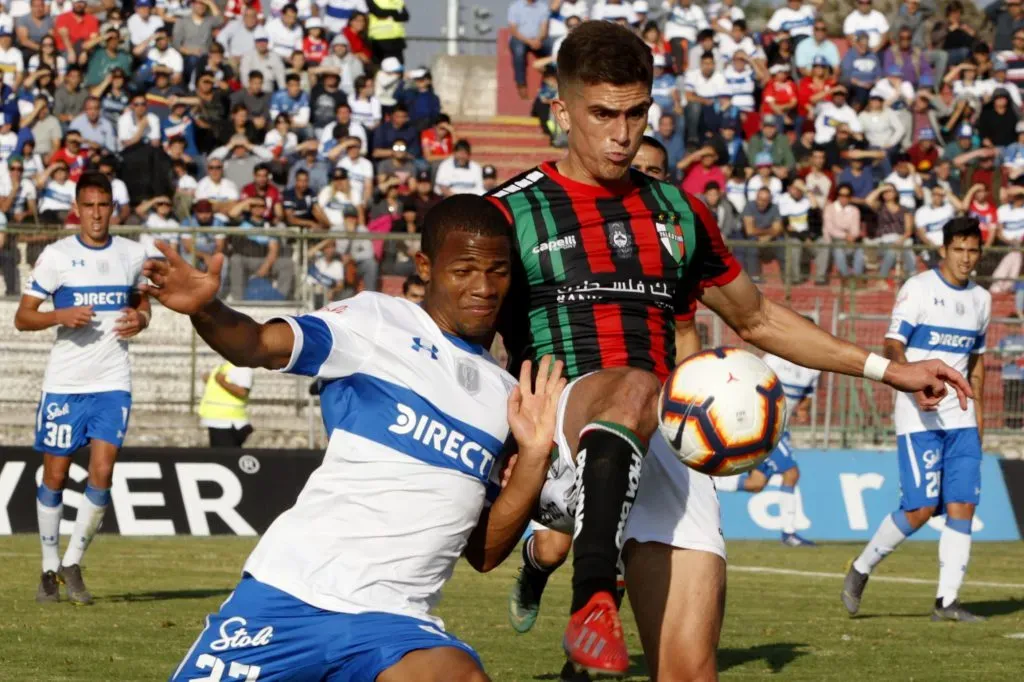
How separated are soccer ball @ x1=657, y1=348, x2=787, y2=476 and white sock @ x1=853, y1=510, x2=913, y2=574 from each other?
21.0ft

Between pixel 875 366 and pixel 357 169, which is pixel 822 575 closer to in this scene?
pixel 875 366

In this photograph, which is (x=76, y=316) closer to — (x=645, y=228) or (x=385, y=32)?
(x=645, y=228)

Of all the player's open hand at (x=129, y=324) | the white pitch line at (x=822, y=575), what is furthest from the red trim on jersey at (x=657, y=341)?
the white pitch line at (x=822, y=575)

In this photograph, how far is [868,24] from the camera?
28.2 metres

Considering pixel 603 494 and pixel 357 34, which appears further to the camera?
pixel 357 34

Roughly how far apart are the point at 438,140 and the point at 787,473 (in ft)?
31.0

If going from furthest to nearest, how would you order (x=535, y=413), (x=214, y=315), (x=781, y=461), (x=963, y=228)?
(x=781, y=461) < (x=963, y=228) < (x=535, y=413) < (x=214, y=315)

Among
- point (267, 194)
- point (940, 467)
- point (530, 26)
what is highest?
point (530, 26)

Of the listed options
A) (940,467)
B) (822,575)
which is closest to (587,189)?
(940,467)

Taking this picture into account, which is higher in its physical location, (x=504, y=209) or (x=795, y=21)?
(x=795, y=21)

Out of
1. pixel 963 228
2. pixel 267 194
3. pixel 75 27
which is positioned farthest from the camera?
pixel 75 27

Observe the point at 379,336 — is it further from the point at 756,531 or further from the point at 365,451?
the point at 756,531

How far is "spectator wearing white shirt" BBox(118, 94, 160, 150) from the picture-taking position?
22516mm

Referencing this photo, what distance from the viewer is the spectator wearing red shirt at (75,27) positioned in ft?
80.2
